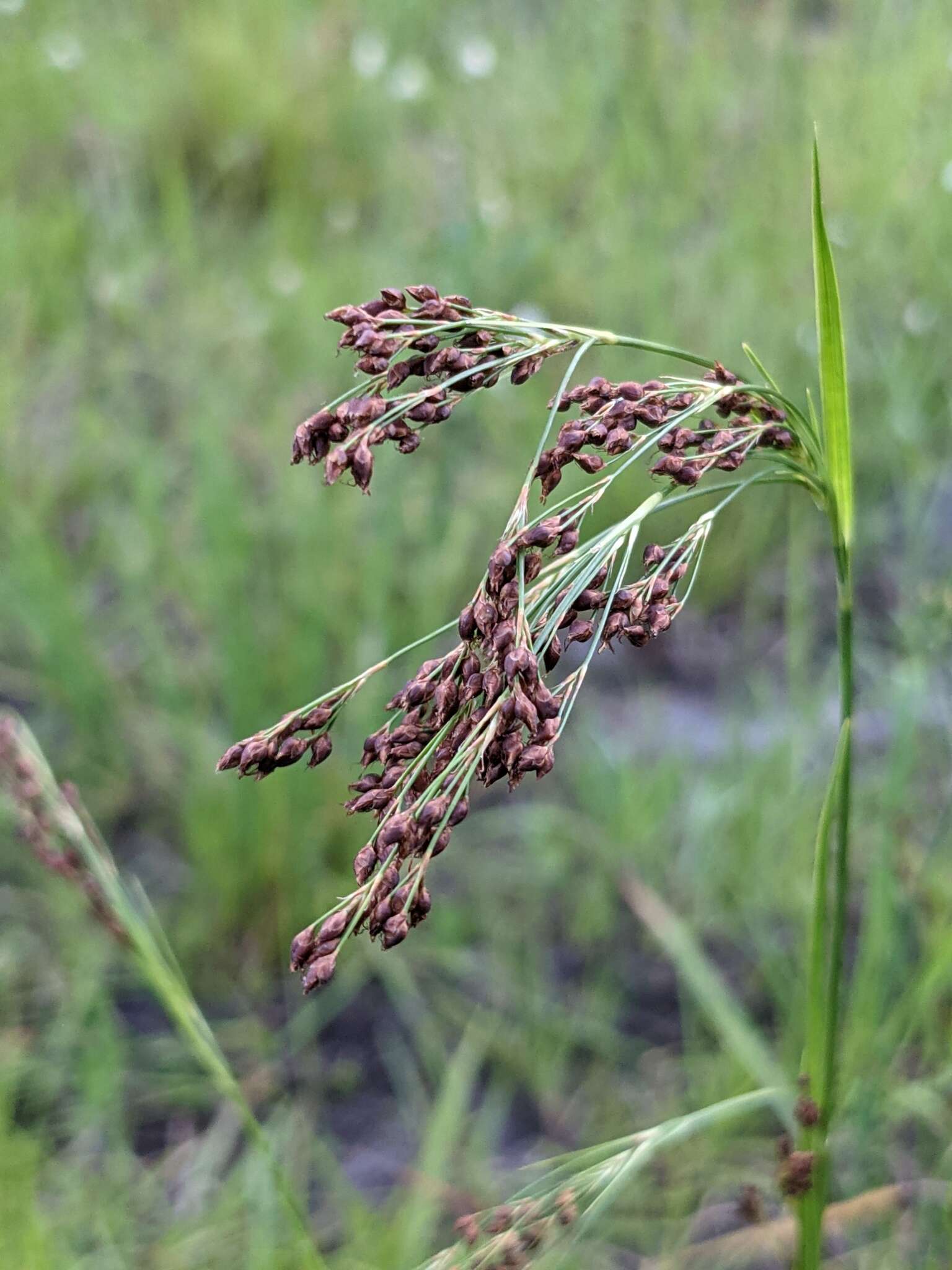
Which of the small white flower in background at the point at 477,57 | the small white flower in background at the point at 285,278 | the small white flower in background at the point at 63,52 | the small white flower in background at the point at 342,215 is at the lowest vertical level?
the small white flower in background at the point at 285,278

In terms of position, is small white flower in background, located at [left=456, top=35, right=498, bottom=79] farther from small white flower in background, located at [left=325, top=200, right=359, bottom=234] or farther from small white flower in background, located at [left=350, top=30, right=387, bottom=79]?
small white flower in background, located at [left=325, top=200, right=359, bottom=234]

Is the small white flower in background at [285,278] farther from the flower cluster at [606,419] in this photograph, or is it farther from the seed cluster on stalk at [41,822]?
the flower cluster at [606,419]

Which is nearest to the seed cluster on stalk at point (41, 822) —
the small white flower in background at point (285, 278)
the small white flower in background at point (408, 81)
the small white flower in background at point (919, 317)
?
the small white flower in background at point (919, 317)

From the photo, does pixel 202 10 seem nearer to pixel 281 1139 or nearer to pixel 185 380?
pixel 185 380

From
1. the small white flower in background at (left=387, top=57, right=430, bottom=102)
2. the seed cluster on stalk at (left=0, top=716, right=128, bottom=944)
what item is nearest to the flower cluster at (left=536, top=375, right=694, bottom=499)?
the seed cluster on stalk at (left=0, top=716, right=128, bottom=944)

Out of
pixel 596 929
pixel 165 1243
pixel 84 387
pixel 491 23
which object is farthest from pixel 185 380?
pixel 491 23

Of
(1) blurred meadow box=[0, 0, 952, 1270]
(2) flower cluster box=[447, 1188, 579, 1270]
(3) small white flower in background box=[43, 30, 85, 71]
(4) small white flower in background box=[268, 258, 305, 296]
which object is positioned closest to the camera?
(2) flower cluster box=[447, 1188, 579, 1270]

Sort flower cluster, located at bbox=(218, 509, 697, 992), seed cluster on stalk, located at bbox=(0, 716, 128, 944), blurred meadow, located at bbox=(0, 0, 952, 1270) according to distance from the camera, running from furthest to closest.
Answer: blurred meadow, located at bbox=(0, 0, 952, 1270)
seed cluster on stalk, located at bbox=(0, 716, 128, 944)
flower cluster, located at bbox=(218, 509, 697, 992)

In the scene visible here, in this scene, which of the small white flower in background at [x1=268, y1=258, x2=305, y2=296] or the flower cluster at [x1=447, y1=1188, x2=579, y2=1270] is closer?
the flower cluster at [x1=447, y1=1188, x2=579, y2=1270]
